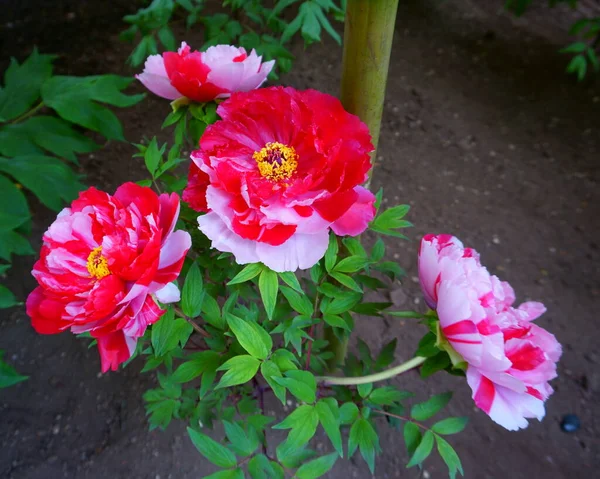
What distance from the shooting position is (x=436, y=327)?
0.64 m

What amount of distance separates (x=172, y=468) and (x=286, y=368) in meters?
0.76

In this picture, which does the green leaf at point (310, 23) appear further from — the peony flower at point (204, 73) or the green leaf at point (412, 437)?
the green leaf at point (412, 437)

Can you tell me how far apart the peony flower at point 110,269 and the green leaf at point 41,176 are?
78 cm

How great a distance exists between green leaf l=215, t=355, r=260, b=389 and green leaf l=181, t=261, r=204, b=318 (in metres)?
0.08

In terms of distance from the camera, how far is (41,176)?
1.35 meters

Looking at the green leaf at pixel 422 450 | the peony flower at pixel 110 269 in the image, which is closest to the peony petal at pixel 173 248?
the peony flower at pixel 110 269

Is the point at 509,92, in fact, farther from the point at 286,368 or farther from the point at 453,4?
the point at 286,368

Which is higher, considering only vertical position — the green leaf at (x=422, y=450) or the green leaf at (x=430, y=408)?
the green leaf at (x=430, y=408)

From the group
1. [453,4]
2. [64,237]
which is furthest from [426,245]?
[453,4]

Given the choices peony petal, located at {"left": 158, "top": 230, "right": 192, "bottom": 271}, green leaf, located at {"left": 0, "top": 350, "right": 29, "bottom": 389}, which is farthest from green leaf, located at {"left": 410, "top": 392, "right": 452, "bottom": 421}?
green leaf, located at {"left": 0, "top": 350, "right": 29, "bottom": 389}

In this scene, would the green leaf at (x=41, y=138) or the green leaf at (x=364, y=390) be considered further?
the green leaf at (x=41, y=138)

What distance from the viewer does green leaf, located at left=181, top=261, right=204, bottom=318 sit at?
677 millimetres

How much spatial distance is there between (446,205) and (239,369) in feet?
4.72

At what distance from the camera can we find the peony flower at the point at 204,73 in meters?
0.70
